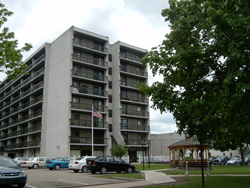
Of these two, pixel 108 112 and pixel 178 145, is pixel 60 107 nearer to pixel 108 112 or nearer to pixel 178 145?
pixel 108 112

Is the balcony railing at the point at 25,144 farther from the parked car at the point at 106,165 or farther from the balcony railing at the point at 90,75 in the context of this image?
the parked car at the point at 106,165

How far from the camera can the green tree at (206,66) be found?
11258 mm

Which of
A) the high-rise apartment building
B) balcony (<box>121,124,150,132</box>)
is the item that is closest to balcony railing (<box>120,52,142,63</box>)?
the high-rise apartment building

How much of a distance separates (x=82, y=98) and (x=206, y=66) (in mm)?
33361

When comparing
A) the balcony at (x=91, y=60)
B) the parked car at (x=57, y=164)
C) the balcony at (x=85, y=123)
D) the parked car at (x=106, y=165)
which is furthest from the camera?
the balcony at (x=91, y=60)

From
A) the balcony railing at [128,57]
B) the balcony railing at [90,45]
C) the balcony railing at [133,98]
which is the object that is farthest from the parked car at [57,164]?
the balcony railing at [128,57]

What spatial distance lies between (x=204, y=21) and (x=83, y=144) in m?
32.8

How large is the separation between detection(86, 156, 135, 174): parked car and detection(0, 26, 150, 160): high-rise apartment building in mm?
18155

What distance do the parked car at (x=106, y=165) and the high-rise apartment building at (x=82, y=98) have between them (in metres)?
18.2

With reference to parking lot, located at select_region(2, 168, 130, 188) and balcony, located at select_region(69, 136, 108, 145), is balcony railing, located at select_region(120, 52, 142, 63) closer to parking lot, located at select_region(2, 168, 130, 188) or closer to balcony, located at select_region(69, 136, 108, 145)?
balcony, located at select_region(69, 136, 108, 145)

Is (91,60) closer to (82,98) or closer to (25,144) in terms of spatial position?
(82,98)

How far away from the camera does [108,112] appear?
47.6 meters

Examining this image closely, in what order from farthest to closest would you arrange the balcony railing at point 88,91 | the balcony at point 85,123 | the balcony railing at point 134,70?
the balcony railing at point 134,70 < the balcony railing at point 88,91 < the balcony at point 85,123

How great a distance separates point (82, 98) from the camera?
4500 centimetres
